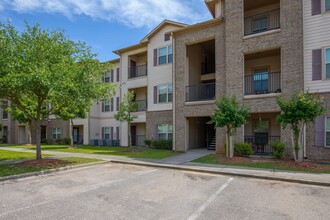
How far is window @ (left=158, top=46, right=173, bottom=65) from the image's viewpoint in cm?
2184

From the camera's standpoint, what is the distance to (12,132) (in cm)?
3597

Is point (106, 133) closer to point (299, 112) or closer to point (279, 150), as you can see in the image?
point (279, 150)

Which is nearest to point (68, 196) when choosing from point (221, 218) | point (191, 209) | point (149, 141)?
point (191, 209)

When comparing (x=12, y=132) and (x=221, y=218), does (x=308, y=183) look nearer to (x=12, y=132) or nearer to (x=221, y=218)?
(x=221, y=218)

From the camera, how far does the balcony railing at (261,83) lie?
16.8 meters

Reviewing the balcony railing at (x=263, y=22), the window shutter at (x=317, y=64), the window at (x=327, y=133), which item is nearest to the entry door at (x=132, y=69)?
the balcony railing at (x=263, y=22)

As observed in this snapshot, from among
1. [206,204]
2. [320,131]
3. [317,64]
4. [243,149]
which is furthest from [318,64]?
[206,204]

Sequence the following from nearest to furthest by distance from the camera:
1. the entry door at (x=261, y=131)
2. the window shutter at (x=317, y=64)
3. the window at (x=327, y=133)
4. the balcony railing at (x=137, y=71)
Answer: the window at (x=327, y=133)
the window shutter at (x=317, y=64)
the entry door at (x=261, y=131)
the balcony railing at (x=137, y=71)

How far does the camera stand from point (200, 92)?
20.0 meters

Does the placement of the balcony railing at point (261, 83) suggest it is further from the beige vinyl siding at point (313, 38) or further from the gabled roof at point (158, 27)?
the gabled roof at point (158, 27)

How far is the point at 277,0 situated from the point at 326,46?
5.60 metres

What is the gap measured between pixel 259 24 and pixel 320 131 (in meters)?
9.22

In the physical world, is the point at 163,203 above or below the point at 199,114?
below

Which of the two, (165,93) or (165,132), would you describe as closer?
(165,132)
